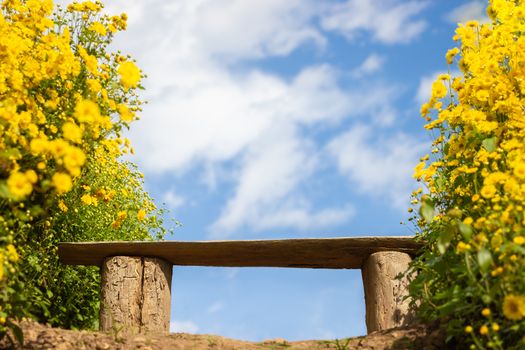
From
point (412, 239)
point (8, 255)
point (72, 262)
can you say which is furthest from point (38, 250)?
point (412, 239)

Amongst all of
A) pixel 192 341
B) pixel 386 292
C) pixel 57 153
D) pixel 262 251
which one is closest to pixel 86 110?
pixel 57 153

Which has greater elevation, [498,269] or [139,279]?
[139,279]

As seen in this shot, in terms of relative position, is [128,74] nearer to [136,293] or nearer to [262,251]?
[262,251]

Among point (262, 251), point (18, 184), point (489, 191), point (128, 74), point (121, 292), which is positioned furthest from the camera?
point (121, 292)

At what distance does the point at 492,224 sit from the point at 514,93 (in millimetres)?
1596

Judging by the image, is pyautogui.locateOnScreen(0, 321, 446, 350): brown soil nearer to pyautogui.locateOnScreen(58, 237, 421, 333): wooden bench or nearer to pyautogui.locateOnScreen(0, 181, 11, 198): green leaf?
pyautogui.locateOnScreen(58, 237, 421, 333): wooden bench

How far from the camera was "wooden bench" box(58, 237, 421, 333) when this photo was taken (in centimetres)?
615

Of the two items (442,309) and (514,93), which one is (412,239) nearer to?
(514,93)

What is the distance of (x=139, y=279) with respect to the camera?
6676mm

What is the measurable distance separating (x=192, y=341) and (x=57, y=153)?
1997 millimetres

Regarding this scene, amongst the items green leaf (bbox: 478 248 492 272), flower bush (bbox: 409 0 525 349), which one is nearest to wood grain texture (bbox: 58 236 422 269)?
flower bush (bbox: 409 0 525 349)

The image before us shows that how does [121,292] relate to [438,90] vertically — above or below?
below

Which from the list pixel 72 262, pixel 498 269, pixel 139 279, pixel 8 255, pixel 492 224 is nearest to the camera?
pixel 498 269

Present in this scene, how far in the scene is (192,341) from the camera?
16.5 ft
